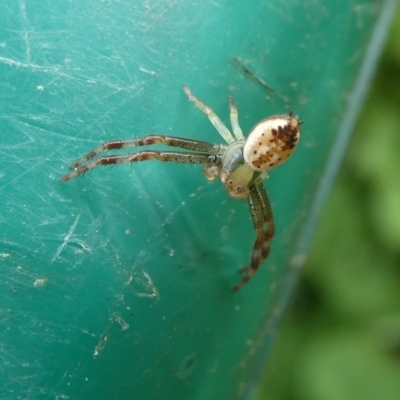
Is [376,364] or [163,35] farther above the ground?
[163,35]

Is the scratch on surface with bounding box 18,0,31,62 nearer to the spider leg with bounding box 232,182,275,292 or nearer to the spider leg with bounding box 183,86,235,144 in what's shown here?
the spider leg with bounding box 183,86,235,144

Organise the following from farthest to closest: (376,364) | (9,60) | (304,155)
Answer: (376,364), (304,155), (9,60)

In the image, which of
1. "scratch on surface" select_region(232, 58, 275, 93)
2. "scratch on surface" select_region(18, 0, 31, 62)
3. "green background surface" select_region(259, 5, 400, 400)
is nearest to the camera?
"scratch on surface" select_region(18, 0, 31, 62)

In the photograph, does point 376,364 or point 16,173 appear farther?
point 376,364

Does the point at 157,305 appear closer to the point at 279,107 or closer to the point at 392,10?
the point at 279,107

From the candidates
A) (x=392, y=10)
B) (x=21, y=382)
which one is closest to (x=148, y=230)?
(x=21, y=382)

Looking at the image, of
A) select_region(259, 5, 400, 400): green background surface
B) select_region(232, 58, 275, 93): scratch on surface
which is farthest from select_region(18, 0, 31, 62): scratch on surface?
select_region(259, 5, 400, 400): green background surface

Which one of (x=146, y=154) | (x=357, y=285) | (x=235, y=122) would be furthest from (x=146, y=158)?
(x=357, y=285)
